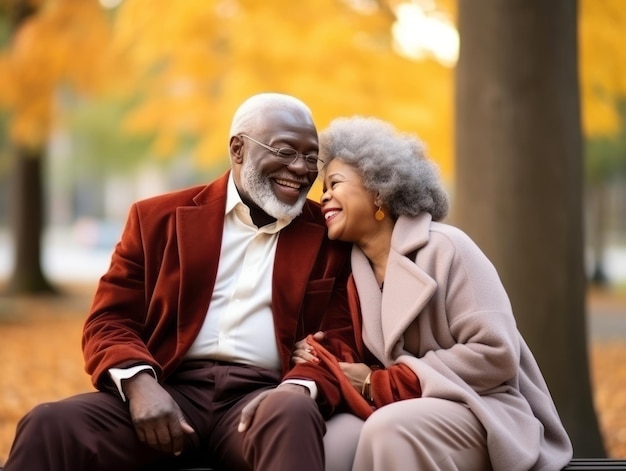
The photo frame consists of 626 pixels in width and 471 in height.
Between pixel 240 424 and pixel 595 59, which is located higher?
pixel 595 59

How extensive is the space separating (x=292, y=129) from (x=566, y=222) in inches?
87.7

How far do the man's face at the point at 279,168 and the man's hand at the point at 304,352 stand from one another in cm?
49

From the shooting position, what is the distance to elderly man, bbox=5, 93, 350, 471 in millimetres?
3645

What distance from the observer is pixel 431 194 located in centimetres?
380

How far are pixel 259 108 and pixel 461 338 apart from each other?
4.02ft

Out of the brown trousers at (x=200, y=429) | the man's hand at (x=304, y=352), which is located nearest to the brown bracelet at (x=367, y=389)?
the man's hand at (x=304, y=352)

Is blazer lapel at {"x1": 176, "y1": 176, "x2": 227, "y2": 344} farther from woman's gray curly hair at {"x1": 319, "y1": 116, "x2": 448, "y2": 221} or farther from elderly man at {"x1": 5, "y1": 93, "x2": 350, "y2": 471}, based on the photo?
woman's gray curly hair at {"x1": 319, "y1": 116, "x2": 448, "y2": 221}

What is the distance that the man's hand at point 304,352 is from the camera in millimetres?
3688

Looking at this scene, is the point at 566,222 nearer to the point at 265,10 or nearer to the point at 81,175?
the point at 265,10

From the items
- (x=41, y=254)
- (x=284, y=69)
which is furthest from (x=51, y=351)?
(x=41, y=254)

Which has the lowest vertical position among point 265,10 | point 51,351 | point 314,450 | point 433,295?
point 51,351

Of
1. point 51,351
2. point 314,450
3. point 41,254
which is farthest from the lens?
point 41,254

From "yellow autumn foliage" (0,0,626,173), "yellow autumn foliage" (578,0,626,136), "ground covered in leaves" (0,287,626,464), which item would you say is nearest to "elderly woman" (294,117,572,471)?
"ground covered in leaves" (0,287,626,464)

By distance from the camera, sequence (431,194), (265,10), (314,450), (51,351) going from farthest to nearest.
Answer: (51,351) → (265,10) → (431,194) → (314,450)
